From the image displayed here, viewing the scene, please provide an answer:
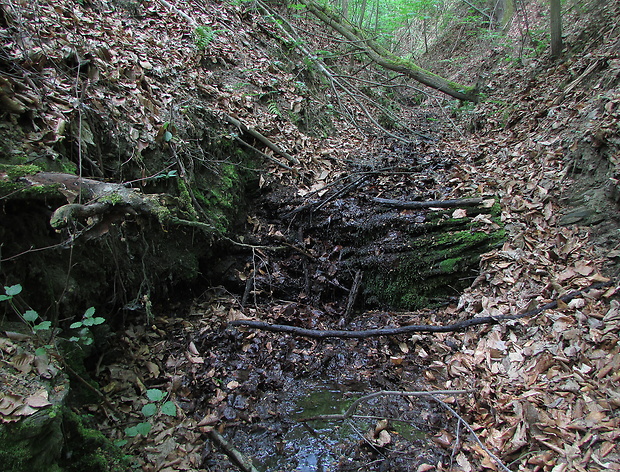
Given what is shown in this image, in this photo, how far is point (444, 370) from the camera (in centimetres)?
352

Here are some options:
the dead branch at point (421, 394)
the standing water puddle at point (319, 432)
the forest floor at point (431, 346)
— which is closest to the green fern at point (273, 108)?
the forest floor at point (431, 346)

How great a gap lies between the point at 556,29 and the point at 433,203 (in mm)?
4807

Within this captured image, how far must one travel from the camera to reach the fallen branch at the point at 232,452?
2.61 meters

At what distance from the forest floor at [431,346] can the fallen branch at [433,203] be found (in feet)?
1.04

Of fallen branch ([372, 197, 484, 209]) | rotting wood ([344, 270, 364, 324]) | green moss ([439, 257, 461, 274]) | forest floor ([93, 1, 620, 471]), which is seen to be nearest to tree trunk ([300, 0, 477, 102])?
forest floor ([93, 1, 620, 471])

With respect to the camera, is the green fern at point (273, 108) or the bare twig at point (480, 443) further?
the green fern at point (273, 108)

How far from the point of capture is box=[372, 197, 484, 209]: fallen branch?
15.8 feet

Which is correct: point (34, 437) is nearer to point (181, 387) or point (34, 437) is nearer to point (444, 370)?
point (181, 387)

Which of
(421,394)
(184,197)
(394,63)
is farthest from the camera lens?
(394,63)

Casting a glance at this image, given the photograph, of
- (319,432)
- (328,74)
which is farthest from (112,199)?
(328,74)

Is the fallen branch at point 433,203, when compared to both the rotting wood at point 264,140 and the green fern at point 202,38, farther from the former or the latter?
the green fern at point 202,38

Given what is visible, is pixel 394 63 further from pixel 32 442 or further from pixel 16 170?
pixel 32 442

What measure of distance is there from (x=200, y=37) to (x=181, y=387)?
5835 mm

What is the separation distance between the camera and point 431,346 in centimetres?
380
